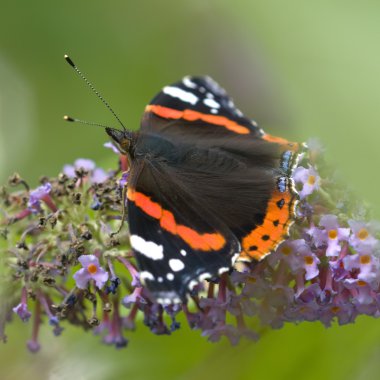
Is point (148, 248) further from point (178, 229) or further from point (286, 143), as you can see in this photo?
point (286, 143)

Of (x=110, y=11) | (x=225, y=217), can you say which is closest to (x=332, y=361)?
(x=225, y=217)

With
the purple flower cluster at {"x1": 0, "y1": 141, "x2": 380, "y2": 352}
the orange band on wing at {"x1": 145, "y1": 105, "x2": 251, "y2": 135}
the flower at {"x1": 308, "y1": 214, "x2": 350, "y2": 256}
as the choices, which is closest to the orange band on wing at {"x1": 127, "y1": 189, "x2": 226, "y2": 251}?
the purple flower cluster at {"x1": 0, "y1": 141, "x2": 380, "y2": 352}

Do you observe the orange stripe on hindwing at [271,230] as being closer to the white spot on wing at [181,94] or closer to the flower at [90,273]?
the flower at [90,273]

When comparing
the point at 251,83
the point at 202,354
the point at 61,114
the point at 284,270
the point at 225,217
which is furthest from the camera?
the point at 251,83

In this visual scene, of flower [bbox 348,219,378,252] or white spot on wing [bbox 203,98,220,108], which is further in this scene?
white spot on wing [bbox 203,98,220,108]

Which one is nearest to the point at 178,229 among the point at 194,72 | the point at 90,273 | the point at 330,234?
the point at 90,273

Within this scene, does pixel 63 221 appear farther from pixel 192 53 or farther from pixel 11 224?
pixel 192 53

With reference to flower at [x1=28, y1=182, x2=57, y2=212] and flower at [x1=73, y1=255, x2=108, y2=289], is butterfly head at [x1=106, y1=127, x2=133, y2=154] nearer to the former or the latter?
flower at [x1=28, y1=182, x2=57, y2=212]
